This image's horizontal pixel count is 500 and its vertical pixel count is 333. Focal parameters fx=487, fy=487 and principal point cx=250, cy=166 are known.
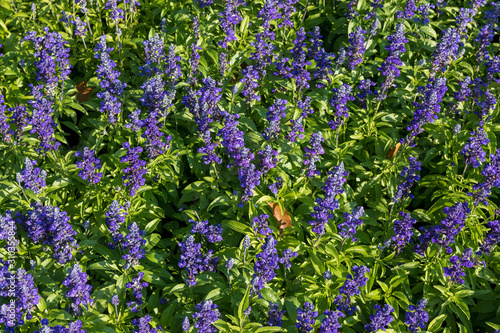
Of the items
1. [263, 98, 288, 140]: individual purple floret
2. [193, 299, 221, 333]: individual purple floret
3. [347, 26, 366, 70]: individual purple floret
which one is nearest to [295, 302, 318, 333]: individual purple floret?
[193, 299, 221, 333]: individual purple floret

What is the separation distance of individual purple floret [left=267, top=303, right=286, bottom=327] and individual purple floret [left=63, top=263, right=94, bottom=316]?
212 centimetres

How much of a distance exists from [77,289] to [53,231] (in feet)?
3.25

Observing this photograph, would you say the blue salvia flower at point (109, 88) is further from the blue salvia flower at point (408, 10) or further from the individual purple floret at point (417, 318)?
the blue salvia flower at point (408, 10)

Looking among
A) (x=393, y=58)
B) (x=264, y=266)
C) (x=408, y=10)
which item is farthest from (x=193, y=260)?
(x=408, y=10)

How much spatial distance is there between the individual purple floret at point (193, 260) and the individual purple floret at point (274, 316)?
0.97 m

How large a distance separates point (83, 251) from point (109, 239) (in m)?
0.38

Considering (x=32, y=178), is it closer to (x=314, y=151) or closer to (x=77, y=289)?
(x=77, y=289)

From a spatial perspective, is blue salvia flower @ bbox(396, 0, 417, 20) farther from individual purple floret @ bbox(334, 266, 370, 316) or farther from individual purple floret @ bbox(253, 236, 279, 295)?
individual purple floret @ bbox(253, 236, 279, 295)

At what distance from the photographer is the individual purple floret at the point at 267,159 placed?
6.59m

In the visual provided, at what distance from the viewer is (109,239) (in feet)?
21.9

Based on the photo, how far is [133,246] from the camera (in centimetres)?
591

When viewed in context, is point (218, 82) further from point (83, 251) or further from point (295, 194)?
point (83, 251)

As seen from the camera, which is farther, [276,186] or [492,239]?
[276,186]

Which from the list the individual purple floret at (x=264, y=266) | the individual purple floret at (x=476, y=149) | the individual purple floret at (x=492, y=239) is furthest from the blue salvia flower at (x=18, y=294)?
the individual purple floret at (x=476, y=149)
